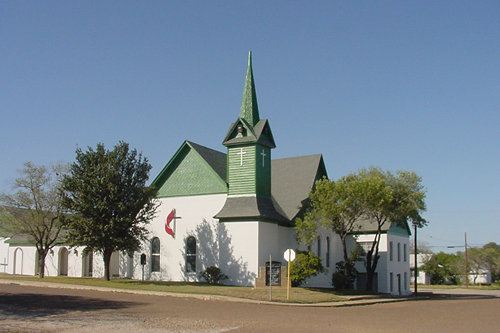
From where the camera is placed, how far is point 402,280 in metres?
52.7

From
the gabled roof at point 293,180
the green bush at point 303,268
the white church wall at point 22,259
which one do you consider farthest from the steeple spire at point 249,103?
the white church wall at point 22,259

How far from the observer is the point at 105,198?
1288 inches

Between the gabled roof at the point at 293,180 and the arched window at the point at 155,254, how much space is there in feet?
29.8

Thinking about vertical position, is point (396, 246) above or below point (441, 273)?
above

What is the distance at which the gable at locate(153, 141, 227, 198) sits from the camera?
1500 inches

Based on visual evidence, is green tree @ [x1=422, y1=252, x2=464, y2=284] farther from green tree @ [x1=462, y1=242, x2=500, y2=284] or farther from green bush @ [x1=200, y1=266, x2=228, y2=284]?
green bush @ [x1=200, y1=266, x2=228, y2=284]

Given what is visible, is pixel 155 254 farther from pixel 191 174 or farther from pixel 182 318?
pixel 182 318

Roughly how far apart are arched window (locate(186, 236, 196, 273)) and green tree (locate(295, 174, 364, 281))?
7.47m

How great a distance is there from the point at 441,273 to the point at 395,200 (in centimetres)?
5820

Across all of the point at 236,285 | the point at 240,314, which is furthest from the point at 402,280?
the point at 240,314

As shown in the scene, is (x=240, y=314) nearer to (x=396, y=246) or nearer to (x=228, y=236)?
(x=228, y=236)

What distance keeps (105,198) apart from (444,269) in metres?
73.8

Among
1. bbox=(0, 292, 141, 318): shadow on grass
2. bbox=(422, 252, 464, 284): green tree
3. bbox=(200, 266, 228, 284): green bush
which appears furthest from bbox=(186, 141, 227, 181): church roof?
bbox=(422, 252, 464, 284): green tree

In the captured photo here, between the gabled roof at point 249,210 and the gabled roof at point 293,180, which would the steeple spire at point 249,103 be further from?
the gabled roof at point 293,180
